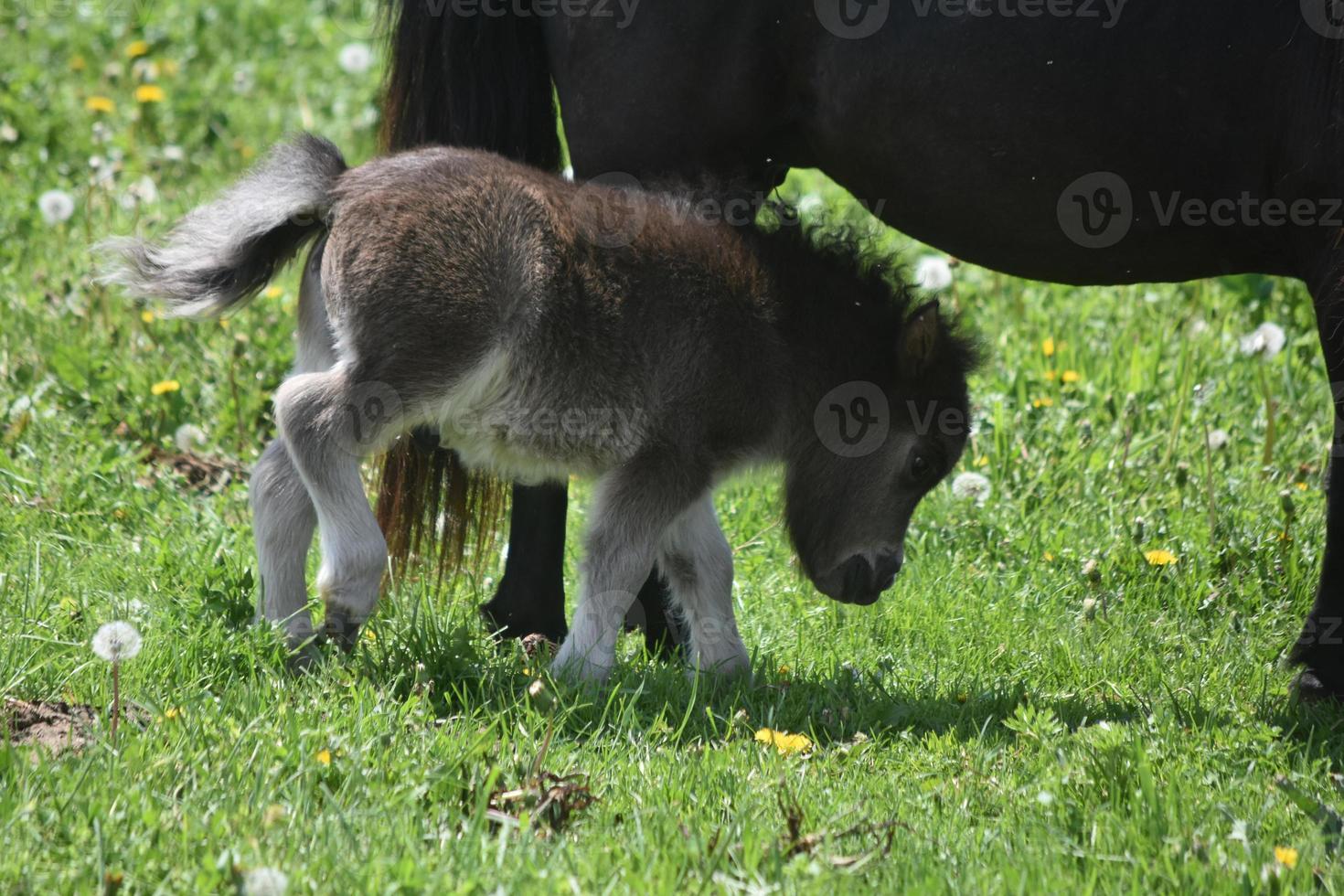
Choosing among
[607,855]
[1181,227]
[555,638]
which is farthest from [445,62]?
[607,855]

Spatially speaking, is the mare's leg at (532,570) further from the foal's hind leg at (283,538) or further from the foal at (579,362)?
the foal's hind leg at (283,538)

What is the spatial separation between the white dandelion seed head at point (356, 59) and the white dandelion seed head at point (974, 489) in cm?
445

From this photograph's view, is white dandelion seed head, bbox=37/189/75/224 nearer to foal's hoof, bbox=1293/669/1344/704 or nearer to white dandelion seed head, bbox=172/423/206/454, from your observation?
white dandelion seed head, bbox=172/423/206/454

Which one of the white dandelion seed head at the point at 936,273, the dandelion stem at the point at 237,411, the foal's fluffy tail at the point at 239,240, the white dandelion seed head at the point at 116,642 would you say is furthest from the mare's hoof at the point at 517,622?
the white dandelion seed head at the point at 936,273

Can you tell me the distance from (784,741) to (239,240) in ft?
6.01

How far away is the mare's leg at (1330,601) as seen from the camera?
3.74 metres

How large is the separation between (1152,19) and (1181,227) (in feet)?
1.70

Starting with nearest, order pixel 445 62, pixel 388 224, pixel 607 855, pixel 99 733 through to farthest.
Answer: pixel 607 855 < pixel 99 733 < pixel 388 224 < pixel 445 62

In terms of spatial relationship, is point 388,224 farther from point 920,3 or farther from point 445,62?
point 920,3

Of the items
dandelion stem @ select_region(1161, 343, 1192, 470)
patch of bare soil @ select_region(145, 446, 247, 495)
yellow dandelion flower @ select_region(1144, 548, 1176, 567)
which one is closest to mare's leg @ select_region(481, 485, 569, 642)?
patch of bare soil @ select_region(145, 446, 247, 495)

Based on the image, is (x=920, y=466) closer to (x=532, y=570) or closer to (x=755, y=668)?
(x=755, y=668)

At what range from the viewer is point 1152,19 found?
364cm

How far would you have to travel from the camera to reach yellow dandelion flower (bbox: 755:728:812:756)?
11.3ft

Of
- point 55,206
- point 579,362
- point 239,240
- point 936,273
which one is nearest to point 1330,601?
point 579,362
